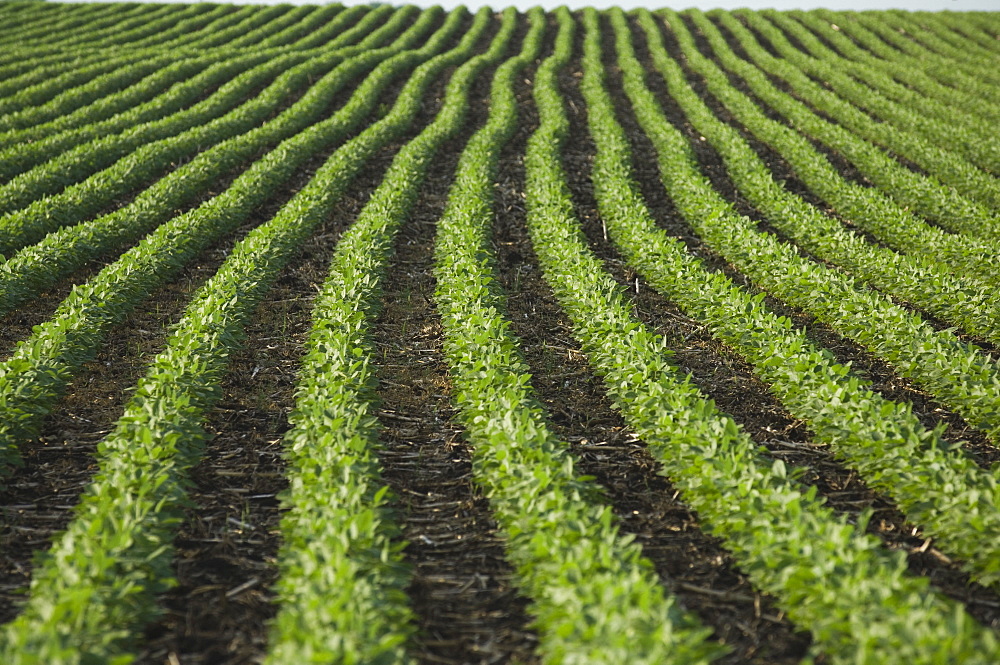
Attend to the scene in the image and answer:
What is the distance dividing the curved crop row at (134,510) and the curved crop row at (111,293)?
1029 millimetres

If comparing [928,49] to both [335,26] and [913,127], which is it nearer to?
[913,127]

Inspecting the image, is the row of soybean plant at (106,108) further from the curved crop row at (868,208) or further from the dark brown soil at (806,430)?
the curved crop row at (868,208)

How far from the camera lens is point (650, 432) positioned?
6680mm

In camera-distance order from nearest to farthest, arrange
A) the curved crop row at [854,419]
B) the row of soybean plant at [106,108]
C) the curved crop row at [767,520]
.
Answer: the curved crop row at [767,520]
the curved crop row at [854,419]
the row of soybean plant at [106,108]

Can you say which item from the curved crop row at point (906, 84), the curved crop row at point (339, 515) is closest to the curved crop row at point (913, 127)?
the curved crop row at point (906, 84)

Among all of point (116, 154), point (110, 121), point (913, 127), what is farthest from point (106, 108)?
point (913, 127)

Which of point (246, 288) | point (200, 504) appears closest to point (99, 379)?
point (246, 288)

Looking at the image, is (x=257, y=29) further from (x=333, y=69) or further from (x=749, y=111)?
(x=749, y=111)

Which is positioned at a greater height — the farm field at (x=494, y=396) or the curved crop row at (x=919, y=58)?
the curved crop row at (x=919, y=58)

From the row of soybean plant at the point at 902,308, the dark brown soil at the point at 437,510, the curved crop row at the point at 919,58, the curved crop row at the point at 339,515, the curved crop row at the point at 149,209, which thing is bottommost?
the dark brown soil at the point at 437,510

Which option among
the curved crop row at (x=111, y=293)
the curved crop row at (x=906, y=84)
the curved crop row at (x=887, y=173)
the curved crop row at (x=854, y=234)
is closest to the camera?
the curved crop row at (x=111, y=293)

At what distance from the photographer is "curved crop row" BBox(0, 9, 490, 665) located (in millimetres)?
3945

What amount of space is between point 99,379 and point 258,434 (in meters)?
2.43

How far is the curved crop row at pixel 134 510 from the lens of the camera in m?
3.95
